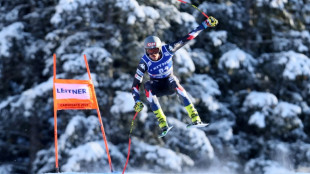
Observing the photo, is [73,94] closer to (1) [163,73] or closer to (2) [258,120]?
(1) [163,73]

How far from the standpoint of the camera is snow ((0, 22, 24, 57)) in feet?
45.0

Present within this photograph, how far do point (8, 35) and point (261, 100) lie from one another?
8195mm

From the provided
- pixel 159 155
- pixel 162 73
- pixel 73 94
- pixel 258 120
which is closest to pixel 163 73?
pixel 162 73

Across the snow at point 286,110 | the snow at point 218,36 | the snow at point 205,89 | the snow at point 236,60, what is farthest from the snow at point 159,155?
the snow at point 218,36

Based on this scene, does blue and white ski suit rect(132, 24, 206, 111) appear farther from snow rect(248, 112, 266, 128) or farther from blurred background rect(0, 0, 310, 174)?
snow rect(248, 112, 266, 128)

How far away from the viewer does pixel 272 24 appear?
53.6 ft

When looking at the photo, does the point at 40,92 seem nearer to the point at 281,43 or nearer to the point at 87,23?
the point at 87,23

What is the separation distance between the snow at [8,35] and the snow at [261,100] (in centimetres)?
768

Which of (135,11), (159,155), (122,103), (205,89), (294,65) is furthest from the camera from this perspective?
(205,89)

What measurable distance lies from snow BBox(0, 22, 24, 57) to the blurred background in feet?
0.13

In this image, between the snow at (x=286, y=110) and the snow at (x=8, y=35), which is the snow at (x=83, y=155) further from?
the snow at (x=286, y=110)

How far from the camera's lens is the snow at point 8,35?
13.7m

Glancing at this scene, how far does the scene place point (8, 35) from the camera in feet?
45.8

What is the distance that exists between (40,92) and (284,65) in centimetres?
787
